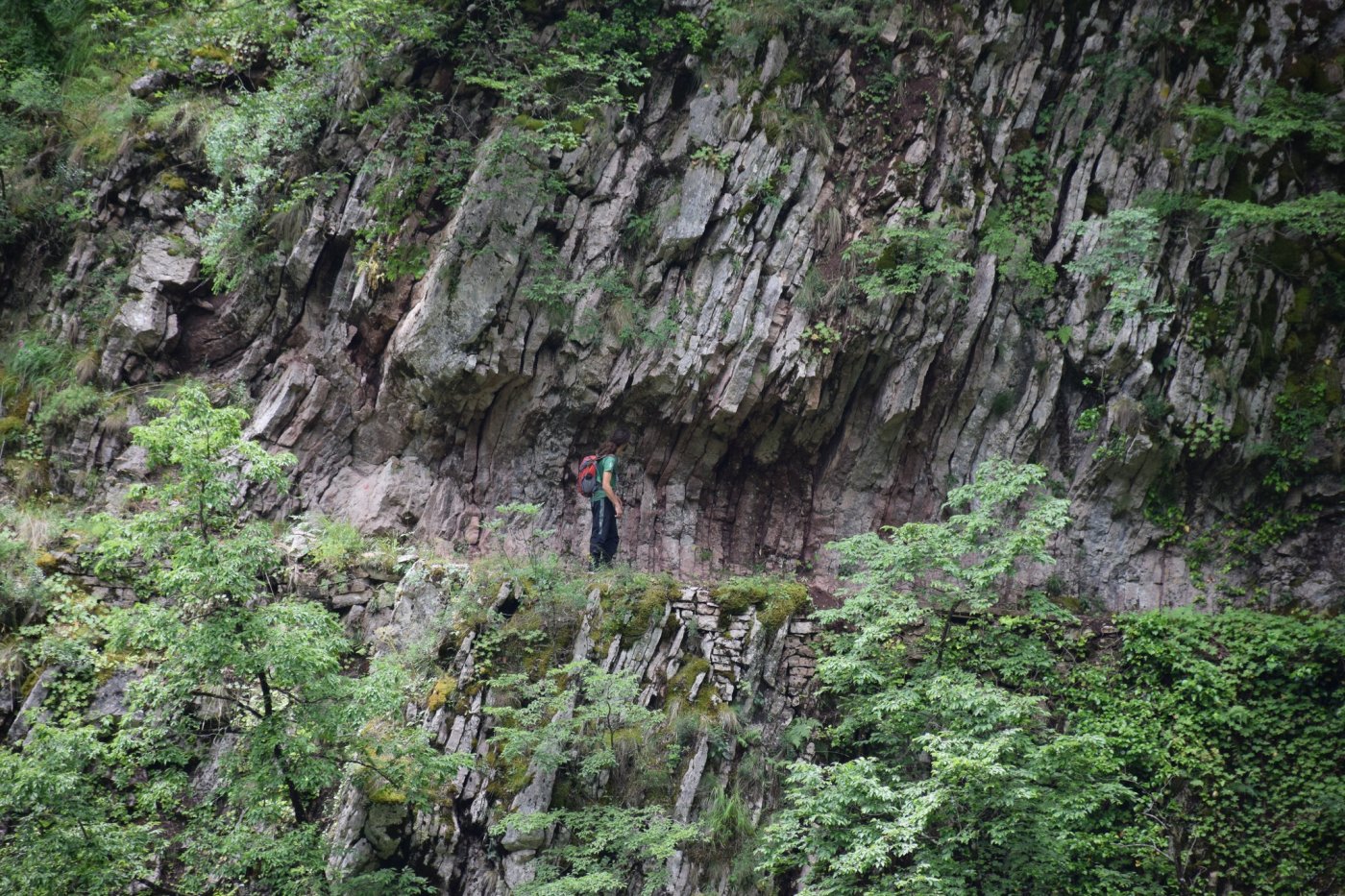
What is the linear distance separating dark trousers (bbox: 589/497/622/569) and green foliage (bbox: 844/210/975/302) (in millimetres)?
4343

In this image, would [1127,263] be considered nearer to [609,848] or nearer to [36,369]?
[609,848]

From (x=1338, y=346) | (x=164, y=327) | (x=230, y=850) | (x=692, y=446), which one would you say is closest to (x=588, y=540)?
(x=692, y=446)

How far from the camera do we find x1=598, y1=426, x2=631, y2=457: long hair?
12.0m

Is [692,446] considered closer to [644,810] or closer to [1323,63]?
[644,810]

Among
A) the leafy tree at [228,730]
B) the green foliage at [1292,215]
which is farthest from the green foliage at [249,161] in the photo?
the green foliage at [1292,215]

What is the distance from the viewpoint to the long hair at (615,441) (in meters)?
12.0

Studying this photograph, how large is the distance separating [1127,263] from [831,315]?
12.5 ft

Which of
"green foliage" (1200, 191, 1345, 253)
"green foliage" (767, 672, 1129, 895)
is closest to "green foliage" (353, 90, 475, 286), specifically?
"green foliage" (767, 672, 1129, 895)

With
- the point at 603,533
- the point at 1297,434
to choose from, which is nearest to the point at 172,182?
the point at 603,533

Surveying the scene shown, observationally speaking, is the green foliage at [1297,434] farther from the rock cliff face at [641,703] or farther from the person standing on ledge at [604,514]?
the person standing on ledge at [604,514]

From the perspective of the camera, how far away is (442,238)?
11.9 m

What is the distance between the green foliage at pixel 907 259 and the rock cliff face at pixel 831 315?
0.29 feet

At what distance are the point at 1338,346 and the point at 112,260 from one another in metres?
16.2

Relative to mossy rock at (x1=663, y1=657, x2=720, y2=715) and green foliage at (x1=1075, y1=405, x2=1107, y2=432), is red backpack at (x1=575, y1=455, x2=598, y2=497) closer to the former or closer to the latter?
mossy rock at (x1=663, y1=657, x2=720, y2=715)
